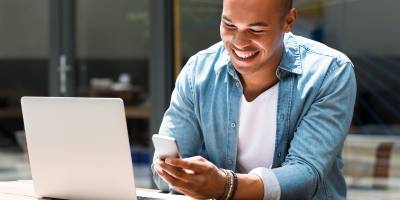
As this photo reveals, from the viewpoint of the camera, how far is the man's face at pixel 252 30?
189 centimetres

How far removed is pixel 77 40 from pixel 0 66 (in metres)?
1.01

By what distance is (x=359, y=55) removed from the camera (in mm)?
4152

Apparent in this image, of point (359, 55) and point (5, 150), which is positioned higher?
point (359, 55)

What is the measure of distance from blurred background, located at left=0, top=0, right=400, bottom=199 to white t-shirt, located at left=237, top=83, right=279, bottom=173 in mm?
2152

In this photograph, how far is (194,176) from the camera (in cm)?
173

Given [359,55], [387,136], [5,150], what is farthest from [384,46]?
[5,150]

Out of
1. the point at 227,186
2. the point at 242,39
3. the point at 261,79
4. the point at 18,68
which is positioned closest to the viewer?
the point at 227,186

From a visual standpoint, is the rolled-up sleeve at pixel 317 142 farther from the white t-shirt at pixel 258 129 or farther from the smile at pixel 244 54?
the smile at pixel 244 54

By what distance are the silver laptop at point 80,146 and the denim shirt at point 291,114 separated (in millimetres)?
290

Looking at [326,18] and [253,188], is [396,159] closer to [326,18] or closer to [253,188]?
[326,18]

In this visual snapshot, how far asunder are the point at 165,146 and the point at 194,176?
0.34ft

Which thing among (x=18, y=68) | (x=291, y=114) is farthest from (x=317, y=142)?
(x=18, y=68)

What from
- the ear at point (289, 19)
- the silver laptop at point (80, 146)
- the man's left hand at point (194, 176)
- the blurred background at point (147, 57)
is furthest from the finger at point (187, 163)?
the blurred background at point (147, 57)

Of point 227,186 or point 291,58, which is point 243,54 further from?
point 227,186
